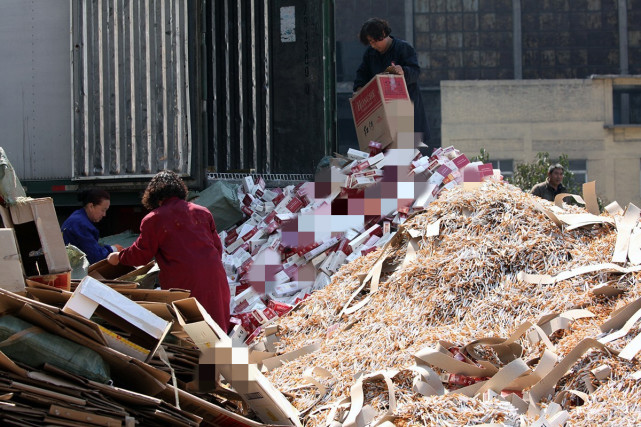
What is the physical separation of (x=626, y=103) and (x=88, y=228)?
27.3m

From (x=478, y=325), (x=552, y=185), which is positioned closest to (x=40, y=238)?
(x=478, y=325)

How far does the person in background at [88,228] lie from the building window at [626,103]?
26767 mm

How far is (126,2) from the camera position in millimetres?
8797

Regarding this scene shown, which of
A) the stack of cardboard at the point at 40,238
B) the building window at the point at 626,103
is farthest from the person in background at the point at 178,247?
the building window at the point at 626,103

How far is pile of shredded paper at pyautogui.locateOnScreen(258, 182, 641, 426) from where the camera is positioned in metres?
4.30

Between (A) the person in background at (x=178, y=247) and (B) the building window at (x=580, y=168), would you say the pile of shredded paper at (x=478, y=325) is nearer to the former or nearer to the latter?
(A) the person in background at (x=178, y=247)

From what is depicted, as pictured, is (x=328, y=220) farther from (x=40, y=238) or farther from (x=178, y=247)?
(x=40, y=238)

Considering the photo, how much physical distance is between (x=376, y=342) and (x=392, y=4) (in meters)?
29.4

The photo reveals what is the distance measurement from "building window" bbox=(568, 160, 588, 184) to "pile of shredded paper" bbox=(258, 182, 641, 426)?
23.7 m

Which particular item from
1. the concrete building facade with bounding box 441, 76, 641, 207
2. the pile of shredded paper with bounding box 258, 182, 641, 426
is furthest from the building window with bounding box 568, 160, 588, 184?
the pile of shredded paper with bounding box 258, 182, 641, 426

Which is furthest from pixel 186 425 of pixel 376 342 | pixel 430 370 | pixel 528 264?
pixel 528 264

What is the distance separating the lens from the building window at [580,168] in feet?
95.9

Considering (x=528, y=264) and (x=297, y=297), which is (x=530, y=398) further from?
(x=297, y=297)

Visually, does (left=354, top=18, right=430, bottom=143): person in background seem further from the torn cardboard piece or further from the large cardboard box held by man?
the torn cardboard piece
